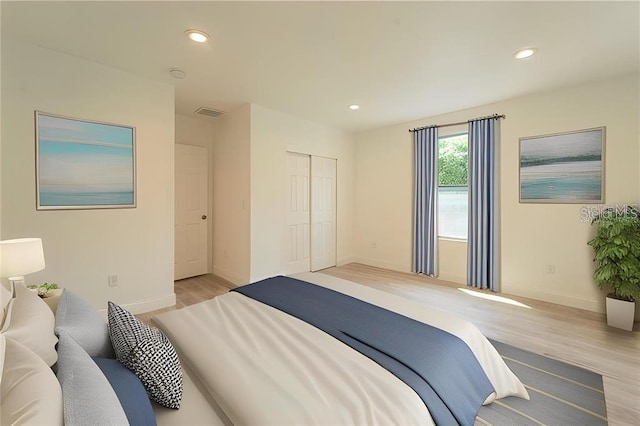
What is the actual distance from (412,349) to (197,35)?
8.98 feet

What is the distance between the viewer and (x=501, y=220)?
393 cm

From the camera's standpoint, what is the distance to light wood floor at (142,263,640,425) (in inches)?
77.6

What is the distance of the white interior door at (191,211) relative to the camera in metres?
4.43

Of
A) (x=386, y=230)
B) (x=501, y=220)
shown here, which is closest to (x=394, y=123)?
(x=386, y=230)

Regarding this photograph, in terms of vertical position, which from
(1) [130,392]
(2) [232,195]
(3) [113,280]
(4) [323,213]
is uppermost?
(2) [232,195]

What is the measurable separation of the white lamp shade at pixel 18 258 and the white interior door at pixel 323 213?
11.8 feet

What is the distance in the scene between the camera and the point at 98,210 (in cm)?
286

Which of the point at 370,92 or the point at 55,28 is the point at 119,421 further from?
the point at 370,92

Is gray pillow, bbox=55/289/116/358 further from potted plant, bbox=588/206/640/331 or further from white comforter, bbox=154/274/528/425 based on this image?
potted plant, bbox=588/206/640/331

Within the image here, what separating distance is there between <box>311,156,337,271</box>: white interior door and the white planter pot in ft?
12.3

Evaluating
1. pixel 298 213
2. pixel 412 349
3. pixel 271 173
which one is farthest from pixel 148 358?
pixel 298 213

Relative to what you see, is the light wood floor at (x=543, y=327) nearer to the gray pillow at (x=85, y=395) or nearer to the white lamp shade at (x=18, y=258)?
the white lamp shade at (x=18, y=258)

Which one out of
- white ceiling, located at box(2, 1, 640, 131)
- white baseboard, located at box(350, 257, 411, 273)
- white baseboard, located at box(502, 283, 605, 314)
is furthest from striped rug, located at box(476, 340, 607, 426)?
white baseboard, located at box(350, 257, 411, 273)

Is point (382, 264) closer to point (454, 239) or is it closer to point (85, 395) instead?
point (454, 239)
